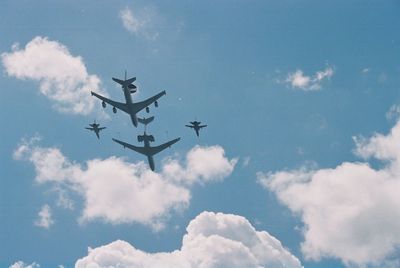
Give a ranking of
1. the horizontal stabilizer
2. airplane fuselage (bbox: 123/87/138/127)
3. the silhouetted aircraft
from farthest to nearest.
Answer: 1. the silhouetted aircraft
2. airplane fuselage (bbox: 123/87/138/127)
3. the horizontal stabilizer

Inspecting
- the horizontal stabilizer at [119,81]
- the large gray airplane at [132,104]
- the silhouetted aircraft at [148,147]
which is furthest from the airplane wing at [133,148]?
the horizontal stabilizer at [119,81]

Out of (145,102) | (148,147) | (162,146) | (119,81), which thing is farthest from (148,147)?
(119,81)

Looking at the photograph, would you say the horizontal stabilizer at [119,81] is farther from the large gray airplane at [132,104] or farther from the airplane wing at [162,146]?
the airplane wing at [162,146]

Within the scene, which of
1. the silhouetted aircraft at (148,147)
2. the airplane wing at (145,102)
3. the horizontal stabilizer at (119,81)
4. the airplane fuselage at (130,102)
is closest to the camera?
the horizontal stabilizer at (119,81)

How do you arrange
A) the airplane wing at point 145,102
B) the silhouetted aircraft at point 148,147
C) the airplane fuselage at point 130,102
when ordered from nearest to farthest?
the airplane fuselage at point 130,102, the airplane wing at point 145,102, the silhouetted aircraft at point 148,147

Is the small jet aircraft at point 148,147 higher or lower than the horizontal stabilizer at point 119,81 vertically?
lower

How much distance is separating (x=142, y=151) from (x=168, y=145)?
8.21 meters

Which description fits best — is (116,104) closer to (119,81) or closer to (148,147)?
(119,81)

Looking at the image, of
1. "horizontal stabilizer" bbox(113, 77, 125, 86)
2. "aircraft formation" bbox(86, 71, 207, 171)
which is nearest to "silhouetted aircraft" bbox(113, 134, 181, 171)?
"aircraft formation" bbox(86, 71, 207, 171)

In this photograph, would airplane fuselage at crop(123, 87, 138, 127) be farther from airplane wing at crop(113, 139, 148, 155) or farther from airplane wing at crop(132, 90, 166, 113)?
airplane wing at crop(113, 139, 148, 155)

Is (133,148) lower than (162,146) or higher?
higher

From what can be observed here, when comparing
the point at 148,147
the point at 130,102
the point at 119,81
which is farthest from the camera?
the point at 148,147

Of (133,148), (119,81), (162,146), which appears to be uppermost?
(119,81)

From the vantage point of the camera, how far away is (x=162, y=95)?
179000mm
